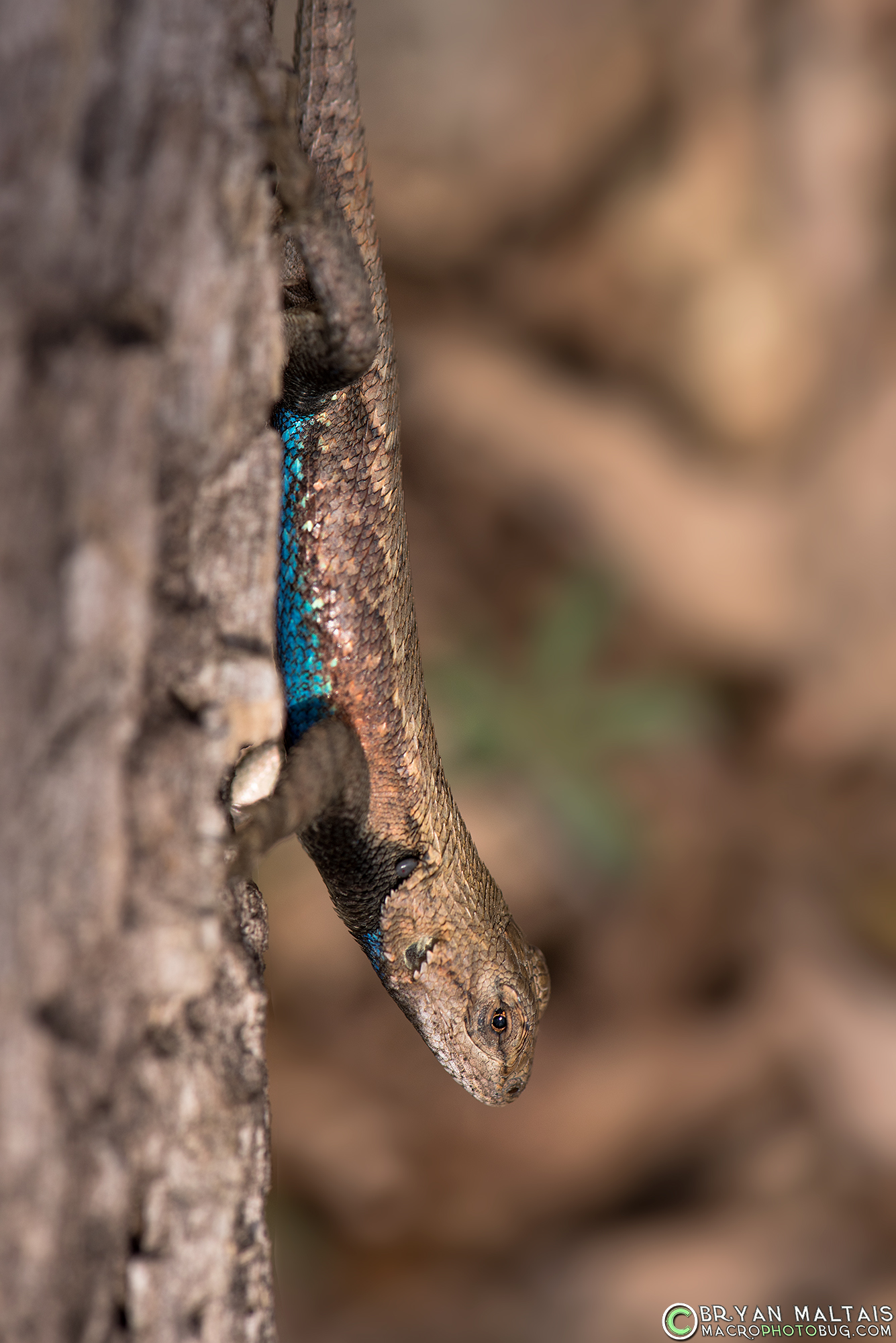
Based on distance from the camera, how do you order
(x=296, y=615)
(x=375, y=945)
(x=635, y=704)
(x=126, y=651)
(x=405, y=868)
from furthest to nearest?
(x=635, y=704), (x=375, y=945), (x=405, y=868), (x=296, y=615), (x=126, y=651)

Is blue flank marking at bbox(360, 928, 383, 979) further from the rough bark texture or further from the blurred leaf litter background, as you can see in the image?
the blurred leaf litter background

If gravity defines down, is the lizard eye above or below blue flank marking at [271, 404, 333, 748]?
below

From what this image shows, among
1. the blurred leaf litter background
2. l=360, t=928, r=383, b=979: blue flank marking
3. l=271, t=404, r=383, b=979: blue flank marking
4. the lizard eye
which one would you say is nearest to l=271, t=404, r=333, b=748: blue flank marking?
l=271, t=404, r=383, b=979: blue flank marking

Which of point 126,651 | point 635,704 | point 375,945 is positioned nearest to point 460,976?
point 375,945

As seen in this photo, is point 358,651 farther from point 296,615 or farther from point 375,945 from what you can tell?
point 375,945

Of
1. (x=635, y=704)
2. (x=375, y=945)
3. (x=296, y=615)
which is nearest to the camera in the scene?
(x=296, y=615)

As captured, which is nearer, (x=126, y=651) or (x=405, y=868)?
(x=126, y=651)

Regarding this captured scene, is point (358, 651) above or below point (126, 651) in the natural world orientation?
above
